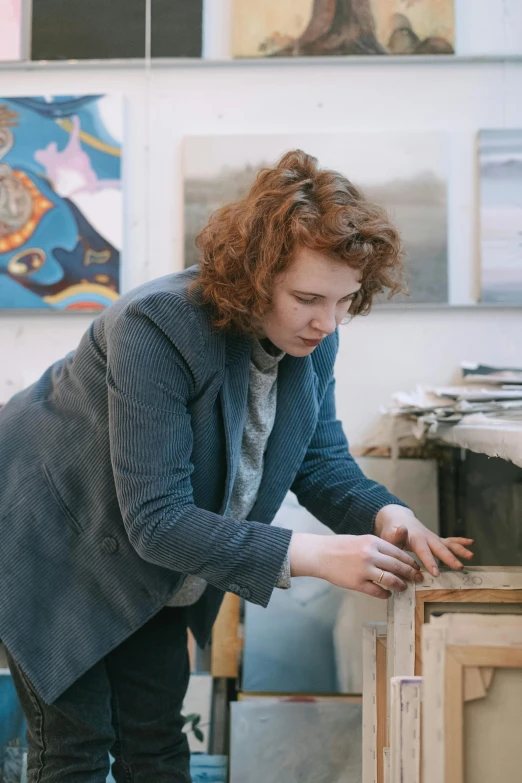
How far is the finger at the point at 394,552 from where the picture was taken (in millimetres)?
895

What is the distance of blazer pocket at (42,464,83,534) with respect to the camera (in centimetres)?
105

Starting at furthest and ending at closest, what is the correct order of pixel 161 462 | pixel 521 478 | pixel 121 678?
pixel 521 478 → pixel 121 678 → pixel 161 462

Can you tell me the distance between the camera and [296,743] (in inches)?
59.1

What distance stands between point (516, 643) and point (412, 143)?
1.43 metres

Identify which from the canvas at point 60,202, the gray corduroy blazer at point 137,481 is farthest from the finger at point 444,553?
the canvas at point 60,202

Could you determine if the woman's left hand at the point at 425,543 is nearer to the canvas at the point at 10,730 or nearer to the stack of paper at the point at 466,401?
the stack of paper at the point at 466,401

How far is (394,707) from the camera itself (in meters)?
0.77

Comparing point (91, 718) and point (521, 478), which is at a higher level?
point (521, 478)

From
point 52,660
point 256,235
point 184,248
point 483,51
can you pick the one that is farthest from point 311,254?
point 483,51

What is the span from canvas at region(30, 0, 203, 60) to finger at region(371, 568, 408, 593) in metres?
1.51

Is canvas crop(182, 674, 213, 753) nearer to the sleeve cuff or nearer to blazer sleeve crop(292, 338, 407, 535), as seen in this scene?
blazer sleeve crop(292, 338, 407, 535)

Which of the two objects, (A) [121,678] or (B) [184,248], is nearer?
(A) [121,678]

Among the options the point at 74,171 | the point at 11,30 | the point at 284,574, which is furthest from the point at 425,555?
the point at 11,30

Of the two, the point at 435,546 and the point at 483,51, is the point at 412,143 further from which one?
the point at 435,546
